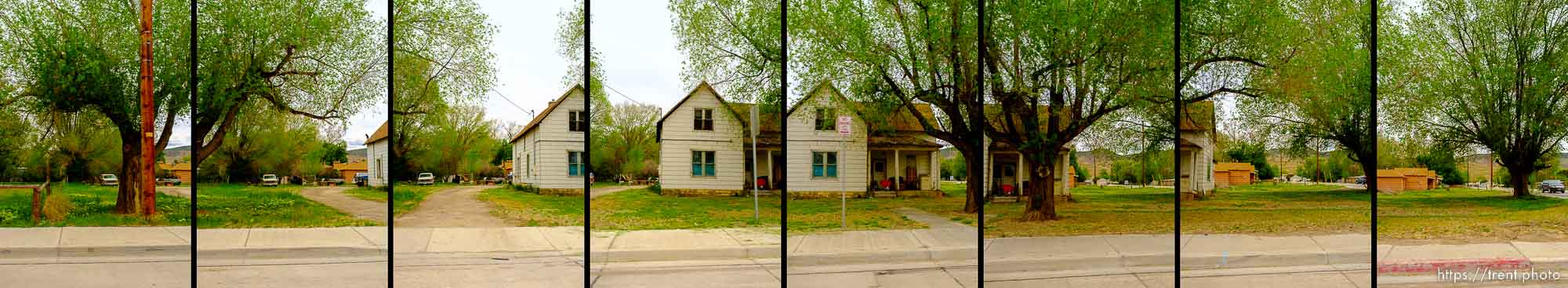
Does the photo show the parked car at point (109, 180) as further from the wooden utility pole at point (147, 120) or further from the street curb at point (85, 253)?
the street curb at point (85, 253)

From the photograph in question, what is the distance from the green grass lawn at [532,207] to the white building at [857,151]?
3.68 metres

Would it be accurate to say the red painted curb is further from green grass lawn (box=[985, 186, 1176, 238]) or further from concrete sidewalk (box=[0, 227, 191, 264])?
concrete sidewalk (box=[0, 227, 191, 264])

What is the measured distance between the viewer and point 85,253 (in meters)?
8.67

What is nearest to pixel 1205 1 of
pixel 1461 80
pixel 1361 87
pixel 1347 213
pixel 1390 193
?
pixel 1361 87

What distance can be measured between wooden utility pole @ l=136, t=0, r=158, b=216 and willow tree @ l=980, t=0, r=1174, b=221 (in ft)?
33.7

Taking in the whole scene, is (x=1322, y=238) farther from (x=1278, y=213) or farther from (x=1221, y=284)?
(x=1221, y=284)

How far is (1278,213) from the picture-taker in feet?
39.4

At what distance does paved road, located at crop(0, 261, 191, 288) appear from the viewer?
6805 mm

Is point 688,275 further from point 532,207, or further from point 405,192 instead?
point 405,192

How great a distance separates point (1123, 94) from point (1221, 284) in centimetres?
455

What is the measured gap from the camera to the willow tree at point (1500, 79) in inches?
544

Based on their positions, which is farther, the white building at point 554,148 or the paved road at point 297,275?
the paved road at point 297,275

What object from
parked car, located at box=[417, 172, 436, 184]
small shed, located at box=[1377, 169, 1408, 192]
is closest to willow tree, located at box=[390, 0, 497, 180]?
parked car, located at box=[417, 172, 436, 184]

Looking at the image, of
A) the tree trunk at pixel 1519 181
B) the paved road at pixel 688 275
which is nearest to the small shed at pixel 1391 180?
the tree trunk at pixel 1519 181
